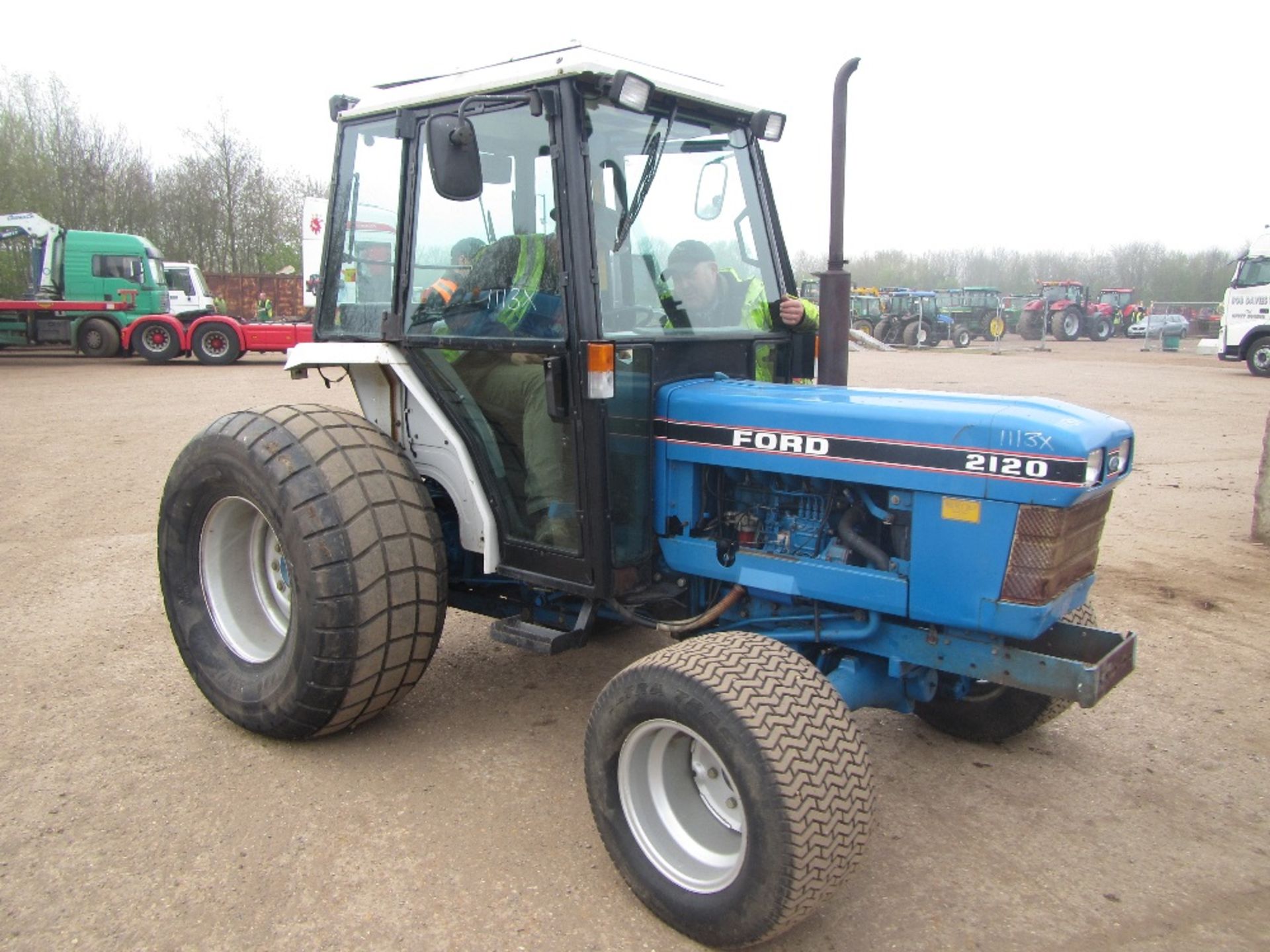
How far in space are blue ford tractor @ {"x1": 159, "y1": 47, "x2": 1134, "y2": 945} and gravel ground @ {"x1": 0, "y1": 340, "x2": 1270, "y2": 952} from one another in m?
0.24

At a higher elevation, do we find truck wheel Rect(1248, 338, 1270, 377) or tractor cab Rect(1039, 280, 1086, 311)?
tractor cab Rect(1039, 280, 1086, 311)

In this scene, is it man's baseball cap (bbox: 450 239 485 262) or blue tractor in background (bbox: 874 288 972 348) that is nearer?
man's baseball cap (bbox: 450 239 485 262)

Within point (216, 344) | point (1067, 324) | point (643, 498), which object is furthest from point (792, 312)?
point (1067, 324)

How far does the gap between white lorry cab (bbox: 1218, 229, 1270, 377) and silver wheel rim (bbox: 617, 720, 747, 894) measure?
22020mm

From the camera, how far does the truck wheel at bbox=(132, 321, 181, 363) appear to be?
20.4 metres

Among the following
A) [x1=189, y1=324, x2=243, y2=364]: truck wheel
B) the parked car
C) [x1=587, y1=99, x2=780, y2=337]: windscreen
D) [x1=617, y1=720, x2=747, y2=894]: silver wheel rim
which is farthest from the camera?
the parked car

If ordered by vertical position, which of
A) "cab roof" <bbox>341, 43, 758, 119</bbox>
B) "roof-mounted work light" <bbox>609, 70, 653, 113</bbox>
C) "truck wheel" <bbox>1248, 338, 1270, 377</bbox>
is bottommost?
"roof-mounted work light" <bbox>609, 70, 653, 113</bbox>

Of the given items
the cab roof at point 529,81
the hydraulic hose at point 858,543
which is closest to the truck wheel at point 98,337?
the cab roof at point 529,81

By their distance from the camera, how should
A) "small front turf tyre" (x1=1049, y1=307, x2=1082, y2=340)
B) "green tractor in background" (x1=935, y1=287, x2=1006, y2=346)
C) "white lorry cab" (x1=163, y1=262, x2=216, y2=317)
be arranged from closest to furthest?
"white lorry cab" (x1=163, y1=262, x2=216, y2=317) < "green tractor in background" (x1=935, y1=287, x2=1006, y2=346) < "small front turf tyre" (x1=1049, y1=307, x2=1082, y2=340)

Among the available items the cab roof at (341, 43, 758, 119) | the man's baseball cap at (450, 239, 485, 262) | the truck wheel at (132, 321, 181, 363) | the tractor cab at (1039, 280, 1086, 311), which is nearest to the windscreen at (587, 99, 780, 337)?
the cab roof at (341, 43, 758, 119)

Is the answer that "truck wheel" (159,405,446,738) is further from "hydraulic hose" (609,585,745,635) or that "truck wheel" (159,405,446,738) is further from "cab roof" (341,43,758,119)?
"cab roof" (341,43,758,119)

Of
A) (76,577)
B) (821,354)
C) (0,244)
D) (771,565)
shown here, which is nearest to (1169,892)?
(771,565)

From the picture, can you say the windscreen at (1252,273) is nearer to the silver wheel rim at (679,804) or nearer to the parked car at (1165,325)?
the parked car at (1165,325)

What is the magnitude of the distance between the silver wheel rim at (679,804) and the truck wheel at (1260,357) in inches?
880
